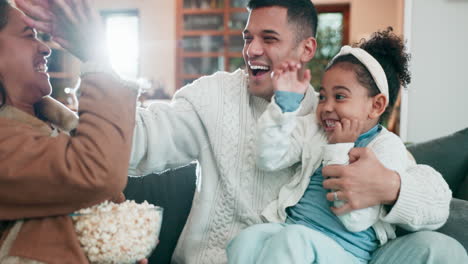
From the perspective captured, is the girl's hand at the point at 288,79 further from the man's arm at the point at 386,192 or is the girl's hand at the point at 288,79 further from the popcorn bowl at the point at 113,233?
the popcorn bowl at the point at 113,233

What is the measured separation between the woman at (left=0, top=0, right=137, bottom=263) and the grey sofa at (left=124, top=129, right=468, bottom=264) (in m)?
0.71

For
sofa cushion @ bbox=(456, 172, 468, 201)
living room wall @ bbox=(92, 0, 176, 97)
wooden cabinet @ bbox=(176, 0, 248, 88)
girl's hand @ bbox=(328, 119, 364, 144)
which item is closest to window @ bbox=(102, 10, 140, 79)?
living room wall @ bbox=(92, 0, 176, 97)

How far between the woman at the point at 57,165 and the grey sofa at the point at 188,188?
Answer: 71 centimetres

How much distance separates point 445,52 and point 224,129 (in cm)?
194

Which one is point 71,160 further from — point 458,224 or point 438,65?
point 438,65

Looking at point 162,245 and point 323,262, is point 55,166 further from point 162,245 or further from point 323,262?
point 162,245

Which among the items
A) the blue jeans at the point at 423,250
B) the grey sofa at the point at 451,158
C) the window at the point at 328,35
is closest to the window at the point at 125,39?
the window at the point at 328,35

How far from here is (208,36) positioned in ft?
22.6

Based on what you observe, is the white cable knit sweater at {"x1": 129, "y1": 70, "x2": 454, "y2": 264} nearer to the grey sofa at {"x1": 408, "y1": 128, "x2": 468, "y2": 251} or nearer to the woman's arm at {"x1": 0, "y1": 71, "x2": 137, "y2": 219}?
the woman's arm at {"x1": 0, "y1": 71, "x2": 137, "y2": 219}

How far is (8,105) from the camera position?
0.93 meters

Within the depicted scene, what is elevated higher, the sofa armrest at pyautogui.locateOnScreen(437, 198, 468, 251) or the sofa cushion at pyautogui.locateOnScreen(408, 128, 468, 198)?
the sofa cushion at pyautogui.locateOnScreen(408, 128, 468, 198)

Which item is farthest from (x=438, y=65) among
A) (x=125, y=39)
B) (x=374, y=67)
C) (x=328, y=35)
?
(x=125, y=39)

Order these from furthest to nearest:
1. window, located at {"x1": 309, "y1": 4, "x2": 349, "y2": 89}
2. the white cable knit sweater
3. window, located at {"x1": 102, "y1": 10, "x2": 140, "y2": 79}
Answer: window, located at {"x1": 102, "y1": 10, "x2": 140, "y2": 79}
window, located at {"x1": 309, "y1": 4, "x2": 349, "y2": 89}
the white cable knit sweater

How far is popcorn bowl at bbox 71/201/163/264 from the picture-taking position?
33.3 inches
